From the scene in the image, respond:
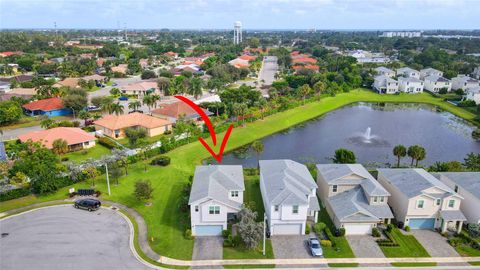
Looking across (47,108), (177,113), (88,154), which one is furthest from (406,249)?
(47,108)

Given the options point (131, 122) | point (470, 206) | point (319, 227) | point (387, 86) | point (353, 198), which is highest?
point (387, 86)

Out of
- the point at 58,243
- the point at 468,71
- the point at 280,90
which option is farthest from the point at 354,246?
the point at 468,71

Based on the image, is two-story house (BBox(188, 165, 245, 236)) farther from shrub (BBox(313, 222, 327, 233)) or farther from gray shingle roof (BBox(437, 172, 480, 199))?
gray shingle roof (BBox(437, 172, 480, 199))

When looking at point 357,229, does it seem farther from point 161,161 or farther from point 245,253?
point 161,161

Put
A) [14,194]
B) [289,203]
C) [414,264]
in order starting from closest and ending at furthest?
[414,264]
[289,203]
[14,194]

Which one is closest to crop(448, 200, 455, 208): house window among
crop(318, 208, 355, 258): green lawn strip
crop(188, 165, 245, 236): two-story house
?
crop(318, 208, 355, 258): green lawn strip

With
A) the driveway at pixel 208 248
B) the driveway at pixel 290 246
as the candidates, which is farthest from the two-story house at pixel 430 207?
the driveway at pixel 208 248

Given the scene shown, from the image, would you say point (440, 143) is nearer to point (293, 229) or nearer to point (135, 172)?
point (293, 229)

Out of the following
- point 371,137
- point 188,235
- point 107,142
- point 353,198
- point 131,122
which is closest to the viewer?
point 188,235
